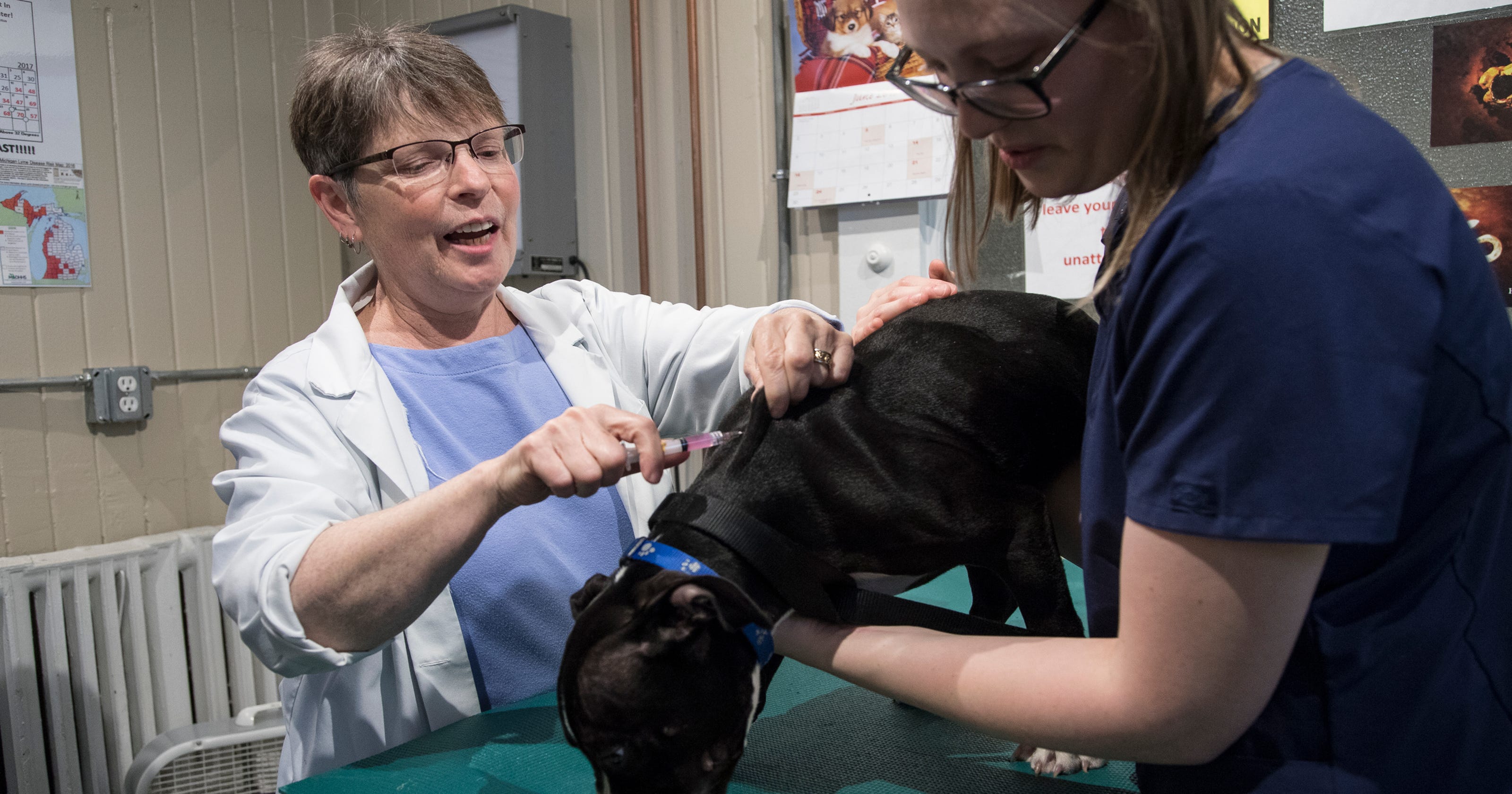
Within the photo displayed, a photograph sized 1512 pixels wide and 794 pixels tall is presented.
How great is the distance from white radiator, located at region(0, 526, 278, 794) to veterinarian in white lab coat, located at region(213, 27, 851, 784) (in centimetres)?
166

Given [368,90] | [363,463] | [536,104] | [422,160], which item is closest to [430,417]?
[363,463]

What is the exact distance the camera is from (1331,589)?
0.68 metres

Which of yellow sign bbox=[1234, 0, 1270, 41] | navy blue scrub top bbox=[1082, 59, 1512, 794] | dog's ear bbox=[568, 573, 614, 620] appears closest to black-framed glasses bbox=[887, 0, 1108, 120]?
navy blue scrub top bbox=[1082, 59, 1512, 794]

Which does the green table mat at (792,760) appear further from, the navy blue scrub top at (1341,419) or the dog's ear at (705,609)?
the navy blue scrub top at (1341,419)

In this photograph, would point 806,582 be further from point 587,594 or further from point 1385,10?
point 1385,10

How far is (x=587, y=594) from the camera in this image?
1.13m

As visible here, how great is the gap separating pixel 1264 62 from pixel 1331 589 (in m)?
0.38

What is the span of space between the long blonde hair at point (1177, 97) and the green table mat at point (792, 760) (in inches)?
28.3

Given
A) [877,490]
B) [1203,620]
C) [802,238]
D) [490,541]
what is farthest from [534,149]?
[1203,620]

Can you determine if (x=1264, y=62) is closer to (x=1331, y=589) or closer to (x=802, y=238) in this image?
(x=1331, y=589)

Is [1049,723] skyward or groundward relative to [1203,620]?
groundward

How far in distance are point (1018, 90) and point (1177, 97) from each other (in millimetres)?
113

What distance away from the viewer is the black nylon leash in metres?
1.05

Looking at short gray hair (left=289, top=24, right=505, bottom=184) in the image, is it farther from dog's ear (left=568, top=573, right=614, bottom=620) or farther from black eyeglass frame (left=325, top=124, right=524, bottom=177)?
dog's ear (left=568, top=573, right=614, bottom=620)
